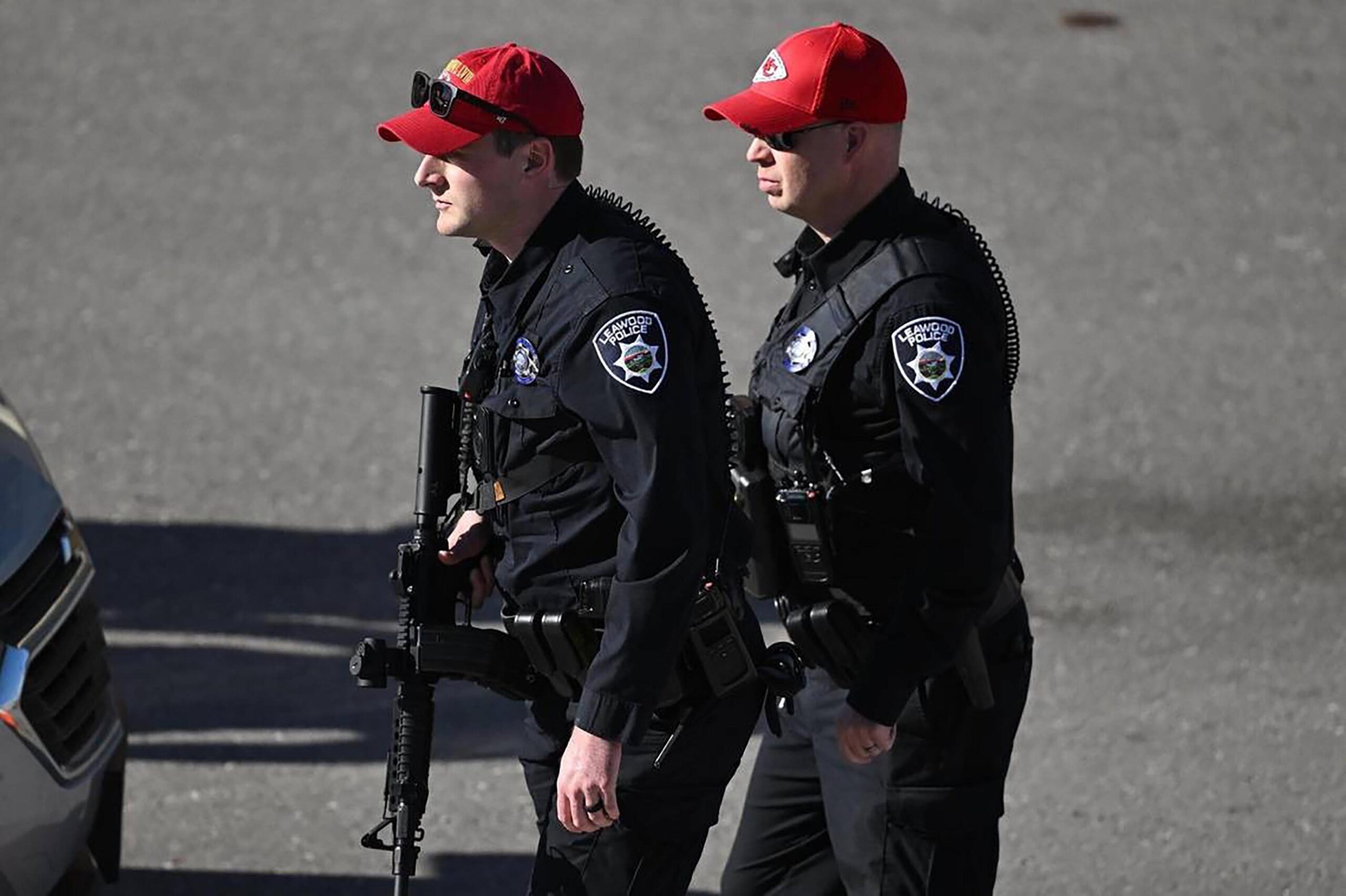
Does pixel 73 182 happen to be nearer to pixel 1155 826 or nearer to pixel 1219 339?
pixel 1219 339

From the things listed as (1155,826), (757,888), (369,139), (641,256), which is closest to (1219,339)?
(1155,826)

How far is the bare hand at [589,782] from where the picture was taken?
350cm

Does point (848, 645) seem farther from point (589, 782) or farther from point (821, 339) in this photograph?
point (589, 782)

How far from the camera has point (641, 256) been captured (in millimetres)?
3631

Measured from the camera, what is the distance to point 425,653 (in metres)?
3.78

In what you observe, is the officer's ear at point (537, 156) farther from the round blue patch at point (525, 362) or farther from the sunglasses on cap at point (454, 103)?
the round blue patch at point (525, 362)

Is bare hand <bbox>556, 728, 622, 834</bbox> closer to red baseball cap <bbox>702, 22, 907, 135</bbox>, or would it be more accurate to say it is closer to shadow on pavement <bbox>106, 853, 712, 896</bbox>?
red baseball cap <bbox>702, 22, 907, 135</bbox>

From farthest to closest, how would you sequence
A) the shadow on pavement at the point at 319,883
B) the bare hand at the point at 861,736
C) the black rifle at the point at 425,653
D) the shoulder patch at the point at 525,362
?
the shadow on pavement at the point at 319,883 < the bare hand at the point at 861,736 < the black rifle at the point at 425,653 < the shoulder patch at the point at 525,362

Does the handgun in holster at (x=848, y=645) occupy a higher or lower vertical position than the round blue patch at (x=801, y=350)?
lower

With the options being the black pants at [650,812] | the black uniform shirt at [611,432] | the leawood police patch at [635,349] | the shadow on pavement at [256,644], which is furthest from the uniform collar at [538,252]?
the shadow on pavement at [256,644]

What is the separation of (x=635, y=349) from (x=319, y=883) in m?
2.55

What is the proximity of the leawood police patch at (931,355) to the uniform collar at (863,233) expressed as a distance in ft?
0.85

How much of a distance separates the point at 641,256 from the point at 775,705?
2.83 feet

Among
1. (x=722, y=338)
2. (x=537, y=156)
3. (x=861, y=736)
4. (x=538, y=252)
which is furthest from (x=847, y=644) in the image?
(x=722, y=338)
